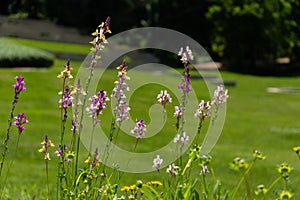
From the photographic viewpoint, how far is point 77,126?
11.9ft

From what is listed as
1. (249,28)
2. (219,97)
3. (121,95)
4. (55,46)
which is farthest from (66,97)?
(249,28)

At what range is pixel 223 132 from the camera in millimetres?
15508

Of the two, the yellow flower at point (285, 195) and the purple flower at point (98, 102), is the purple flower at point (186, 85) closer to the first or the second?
the purple flower at point (98, 102)

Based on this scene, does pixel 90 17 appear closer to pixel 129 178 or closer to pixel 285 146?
pixel 285 146

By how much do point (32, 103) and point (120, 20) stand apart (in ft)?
93.4

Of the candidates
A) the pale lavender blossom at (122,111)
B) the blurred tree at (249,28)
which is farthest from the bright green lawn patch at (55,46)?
the pale lavender blossom at (122,111)

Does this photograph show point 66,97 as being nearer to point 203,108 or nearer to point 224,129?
point 203,108

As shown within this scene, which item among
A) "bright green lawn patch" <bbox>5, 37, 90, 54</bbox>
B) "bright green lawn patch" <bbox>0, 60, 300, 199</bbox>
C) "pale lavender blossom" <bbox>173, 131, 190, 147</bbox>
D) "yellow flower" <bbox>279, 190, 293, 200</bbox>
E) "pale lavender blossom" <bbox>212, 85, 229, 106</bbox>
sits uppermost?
"bright green lawn patch" <bbox>5, 37, 90, 54</bbox>

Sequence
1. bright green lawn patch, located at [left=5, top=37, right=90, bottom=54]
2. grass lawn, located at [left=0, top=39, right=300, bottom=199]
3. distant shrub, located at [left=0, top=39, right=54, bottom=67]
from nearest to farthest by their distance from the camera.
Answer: grass lawn, located at [left=0, top=39, right=300, bottom=199] → distant shrub, located at [left=0, top=39, right=54, bottom=67] → bright green lawn patch, located at [left=5, top=37, right=90, bottom=54]

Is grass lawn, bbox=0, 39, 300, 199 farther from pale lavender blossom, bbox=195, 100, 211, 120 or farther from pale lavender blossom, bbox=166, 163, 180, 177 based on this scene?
pale lavender blossom, bbox=195, 100, 211, 120

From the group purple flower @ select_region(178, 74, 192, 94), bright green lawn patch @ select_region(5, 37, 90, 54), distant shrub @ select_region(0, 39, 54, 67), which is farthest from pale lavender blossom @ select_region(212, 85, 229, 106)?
bright green lawn patch @ select_region(5, 37, 90, 54)

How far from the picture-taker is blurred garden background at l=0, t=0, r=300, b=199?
A: 21.2 metres

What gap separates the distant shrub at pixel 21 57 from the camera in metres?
25.3

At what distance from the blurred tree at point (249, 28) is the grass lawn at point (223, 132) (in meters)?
14.1
